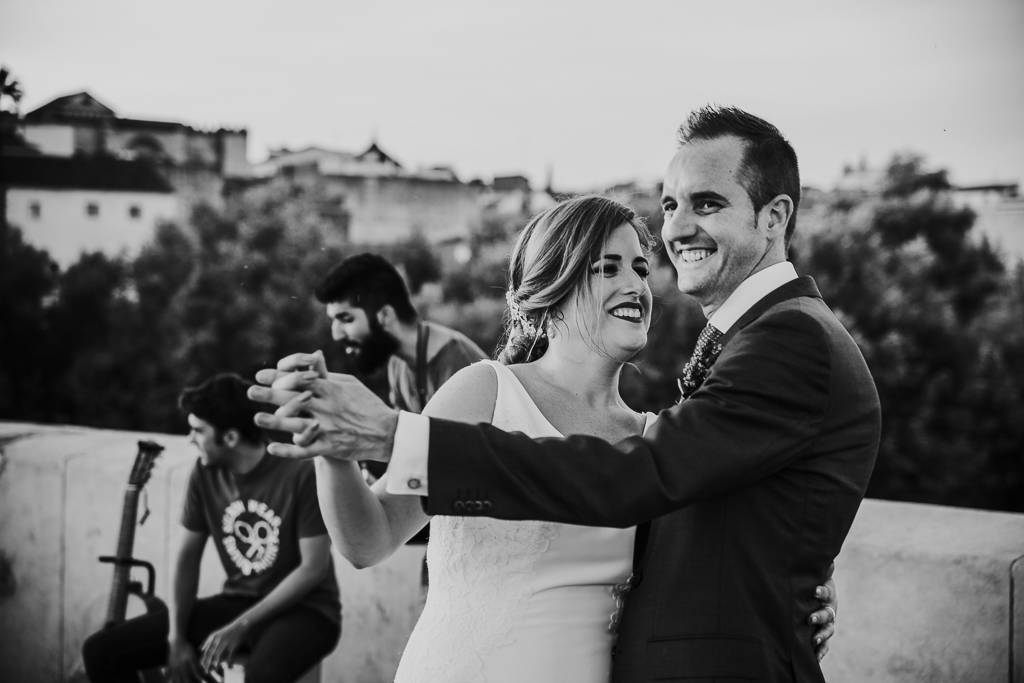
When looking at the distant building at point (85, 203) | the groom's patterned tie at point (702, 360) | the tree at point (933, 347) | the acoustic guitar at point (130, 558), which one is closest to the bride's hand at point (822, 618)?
the groom's patterned tie at point (702, 360)

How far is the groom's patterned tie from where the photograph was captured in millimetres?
2004

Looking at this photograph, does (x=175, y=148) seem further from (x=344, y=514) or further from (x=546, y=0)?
(x=344, y=514)

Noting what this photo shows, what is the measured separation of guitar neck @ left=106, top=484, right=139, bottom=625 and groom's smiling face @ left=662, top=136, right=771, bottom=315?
2763mm

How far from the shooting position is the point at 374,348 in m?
4.59

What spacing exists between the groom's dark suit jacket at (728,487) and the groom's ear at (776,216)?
265mm

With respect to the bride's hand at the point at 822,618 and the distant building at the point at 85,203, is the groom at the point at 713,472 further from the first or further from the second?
the distant building at the point at 85,203

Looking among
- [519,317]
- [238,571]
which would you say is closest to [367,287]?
[238,571]

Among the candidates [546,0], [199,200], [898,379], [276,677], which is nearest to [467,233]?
[199,200]

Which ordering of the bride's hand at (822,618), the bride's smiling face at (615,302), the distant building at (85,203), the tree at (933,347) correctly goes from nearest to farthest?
the bride's hand at (822,618) → the bride's smiling face at (615,302) → the tree at (933,347) → the distant building at (85,203)

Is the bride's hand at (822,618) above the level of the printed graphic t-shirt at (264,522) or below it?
above

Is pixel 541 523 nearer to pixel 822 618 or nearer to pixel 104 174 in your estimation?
pixel 822 618

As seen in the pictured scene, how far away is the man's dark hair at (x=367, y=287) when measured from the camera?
4.55m

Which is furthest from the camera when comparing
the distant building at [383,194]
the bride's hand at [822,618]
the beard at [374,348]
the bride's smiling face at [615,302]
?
the distant building at [383,194]

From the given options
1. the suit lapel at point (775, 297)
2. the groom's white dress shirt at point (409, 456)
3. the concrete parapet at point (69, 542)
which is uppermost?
the suit lapel at point (775, 297)
